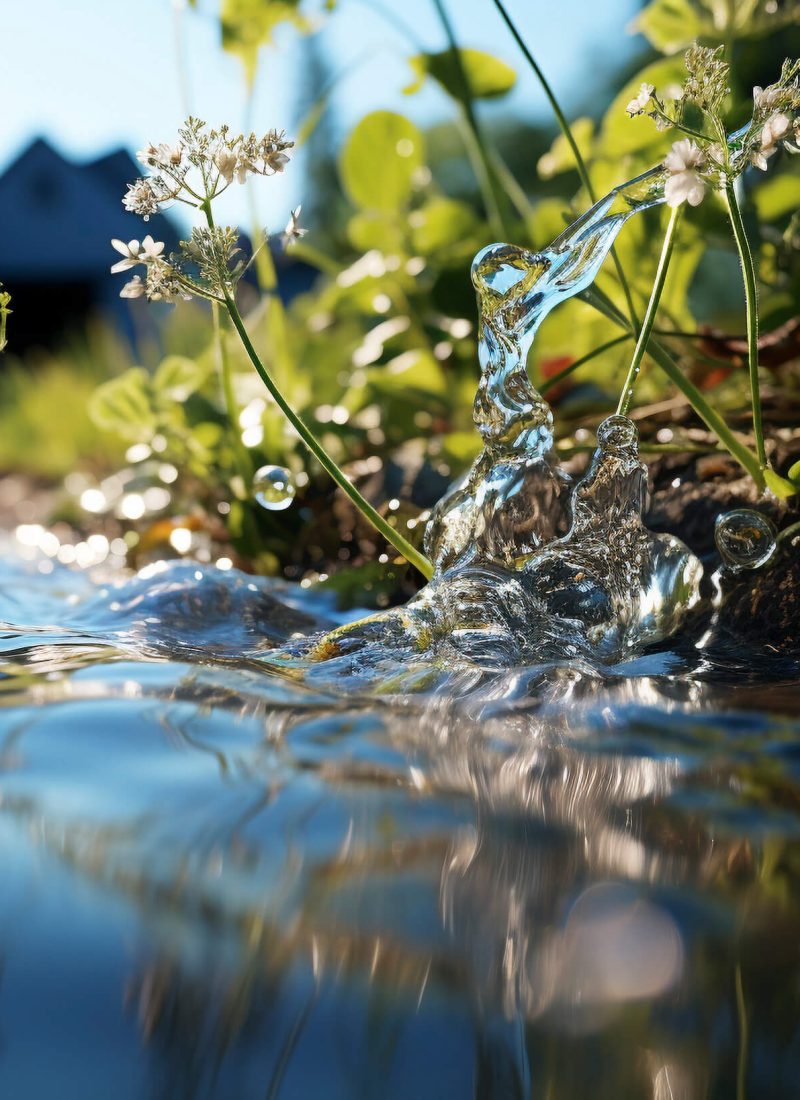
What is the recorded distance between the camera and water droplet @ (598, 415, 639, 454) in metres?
1.23

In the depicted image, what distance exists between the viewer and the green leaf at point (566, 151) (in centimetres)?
178

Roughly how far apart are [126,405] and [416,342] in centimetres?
72

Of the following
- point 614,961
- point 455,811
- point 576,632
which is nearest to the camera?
point 614,961

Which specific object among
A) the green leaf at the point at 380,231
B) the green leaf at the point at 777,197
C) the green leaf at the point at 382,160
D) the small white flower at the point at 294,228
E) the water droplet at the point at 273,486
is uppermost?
the green leaf at the point at 382,160

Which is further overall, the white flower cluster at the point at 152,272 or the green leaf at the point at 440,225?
the green leaf at the point at 440,225

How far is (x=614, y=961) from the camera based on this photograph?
58 centimetres

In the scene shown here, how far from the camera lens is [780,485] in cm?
125

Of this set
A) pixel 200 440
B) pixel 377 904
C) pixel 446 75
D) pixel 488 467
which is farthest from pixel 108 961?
pixel 446 75

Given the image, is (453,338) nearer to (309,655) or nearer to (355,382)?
(355,382)

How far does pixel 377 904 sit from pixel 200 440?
160 cm

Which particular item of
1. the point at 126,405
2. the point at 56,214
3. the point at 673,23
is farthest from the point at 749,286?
the point at 56,214

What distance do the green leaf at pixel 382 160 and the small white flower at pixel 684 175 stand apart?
1.36 m

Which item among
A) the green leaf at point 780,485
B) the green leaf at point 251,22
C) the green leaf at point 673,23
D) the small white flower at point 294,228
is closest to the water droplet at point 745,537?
the green leaf at point 780,485

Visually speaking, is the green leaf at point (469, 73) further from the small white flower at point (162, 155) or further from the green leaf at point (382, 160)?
the small white flower at point (162, 155)
